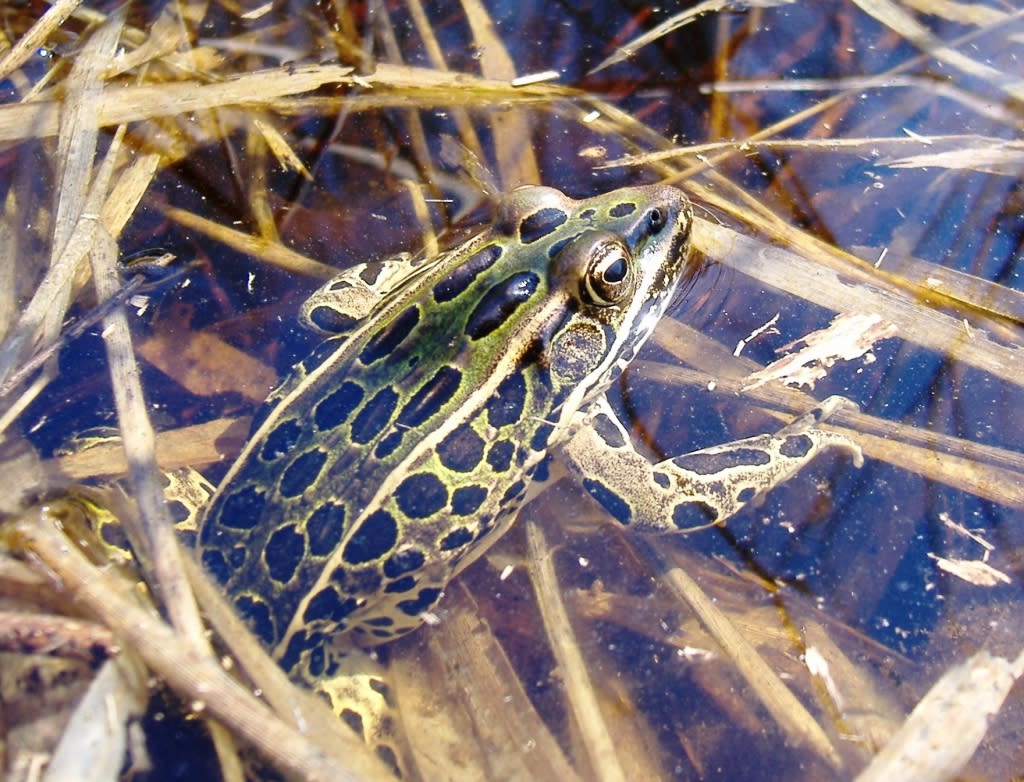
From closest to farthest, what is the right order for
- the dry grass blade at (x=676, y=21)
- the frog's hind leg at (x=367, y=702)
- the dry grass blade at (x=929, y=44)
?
the frog's hind leg at (x=367, y=702) → the dry grass blade at (x=929, y=44) → the dry grass blade at (x=676, y=21)

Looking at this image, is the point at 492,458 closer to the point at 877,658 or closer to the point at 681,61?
the point at 877,658

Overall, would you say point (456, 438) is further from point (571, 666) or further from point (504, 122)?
point (504, 122)

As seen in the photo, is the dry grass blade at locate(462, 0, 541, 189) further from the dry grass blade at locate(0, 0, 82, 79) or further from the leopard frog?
the dry grass blade at locate(0, 0, 82, 79)

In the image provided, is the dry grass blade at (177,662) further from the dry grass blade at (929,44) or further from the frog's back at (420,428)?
the dry grass blade at (929,44)

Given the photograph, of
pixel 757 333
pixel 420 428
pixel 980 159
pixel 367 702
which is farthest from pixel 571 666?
pixel 980 159

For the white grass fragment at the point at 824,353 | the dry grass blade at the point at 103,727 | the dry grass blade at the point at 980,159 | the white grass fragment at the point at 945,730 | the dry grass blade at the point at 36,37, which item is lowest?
the white grass fragment at the point at 945,730

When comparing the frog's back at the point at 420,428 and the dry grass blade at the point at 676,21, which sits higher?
the dry grass blade at the point at 676,21

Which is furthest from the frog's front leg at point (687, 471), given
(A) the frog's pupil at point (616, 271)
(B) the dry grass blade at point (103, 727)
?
(B) the dry grass blade at point (103, 727)

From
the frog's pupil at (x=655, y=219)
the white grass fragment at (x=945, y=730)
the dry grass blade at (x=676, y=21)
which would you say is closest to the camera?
the white grass fragment at (x=945, y=730)
